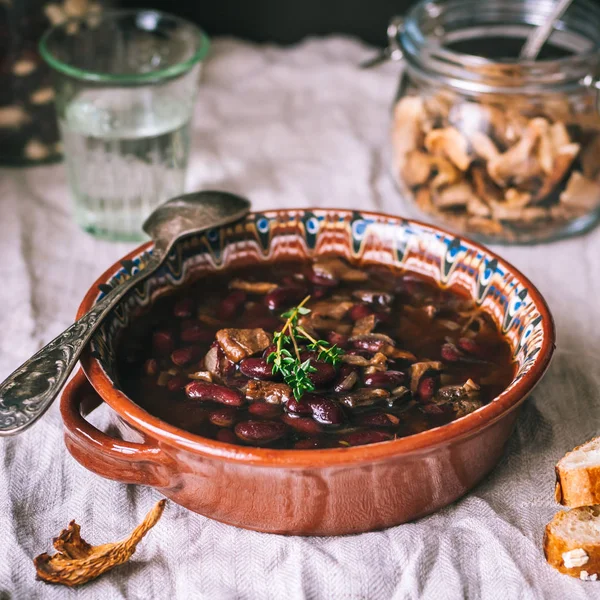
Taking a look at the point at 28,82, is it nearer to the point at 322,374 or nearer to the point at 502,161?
the point at 502,161

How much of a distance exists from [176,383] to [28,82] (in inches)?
53.9

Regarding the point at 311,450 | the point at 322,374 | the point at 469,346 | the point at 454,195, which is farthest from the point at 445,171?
the point at 311,450

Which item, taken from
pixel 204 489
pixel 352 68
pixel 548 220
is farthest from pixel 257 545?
pixel 352 68

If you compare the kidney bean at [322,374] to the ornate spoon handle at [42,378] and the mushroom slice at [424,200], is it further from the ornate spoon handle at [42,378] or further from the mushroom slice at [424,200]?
the mushroom slice at [424,200]

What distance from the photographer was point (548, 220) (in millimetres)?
2293

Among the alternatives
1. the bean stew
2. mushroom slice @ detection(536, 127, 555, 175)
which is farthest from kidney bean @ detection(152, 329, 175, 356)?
mushroom slice @ detection(536, 127, 555, 175)

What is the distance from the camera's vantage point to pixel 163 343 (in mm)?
1647

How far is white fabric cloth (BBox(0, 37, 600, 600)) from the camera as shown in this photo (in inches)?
54.2

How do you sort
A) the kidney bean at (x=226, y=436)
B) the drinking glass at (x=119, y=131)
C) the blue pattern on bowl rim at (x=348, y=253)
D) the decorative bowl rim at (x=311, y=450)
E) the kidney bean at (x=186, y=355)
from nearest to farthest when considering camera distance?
the decorative bowl rim at (x=311, y=450), the kidney bean at (x=226, y=436), the kidney bean at (x=186, y=355), the blue pattern on bowl rim at (x=348, y=253), the drinking glass at (x=119, y=131)

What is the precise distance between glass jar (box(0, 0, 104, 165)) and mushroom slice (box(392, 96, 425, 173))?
88 centimetres

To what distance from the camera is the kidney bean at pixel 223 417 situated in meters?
1.42

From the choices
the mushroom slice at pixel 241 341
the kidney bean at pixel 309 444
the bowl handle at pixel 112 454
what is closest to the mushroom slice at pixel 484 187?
the mushroom slice at pixel 241 341

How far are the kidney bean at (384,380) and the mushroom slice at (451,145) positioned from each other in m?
0.84

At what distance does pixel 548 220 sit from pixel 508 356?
0.77m
